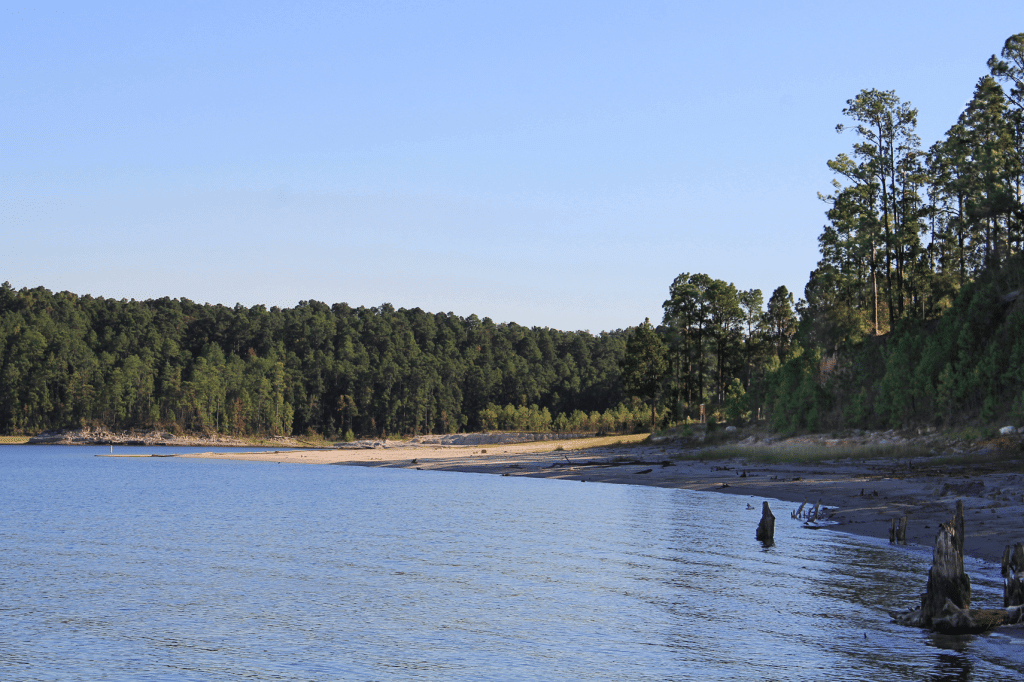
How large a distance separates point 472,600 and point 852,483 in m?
25.7

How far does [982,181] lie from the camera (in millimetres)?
59844

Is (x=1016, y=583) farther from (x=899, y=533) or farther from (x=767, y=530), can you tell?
(x=767, y=530)

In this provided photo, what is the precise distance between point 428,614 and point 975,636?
11603 mm

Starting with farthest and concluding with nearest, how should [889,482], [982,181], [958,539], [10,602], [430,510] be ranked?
1. [982,181]
2. [430,510]
3. [889,482]
4. [10,602]
5. [958,539]

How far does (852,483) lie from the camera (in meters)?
40.7

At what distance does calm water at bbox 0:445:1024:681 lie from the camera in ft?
51.6

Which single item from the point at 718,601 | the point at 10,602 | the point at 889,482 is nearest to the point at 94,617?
the point at 10,602

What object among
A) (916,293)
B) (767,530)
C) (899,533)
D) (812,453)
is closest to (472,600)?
(767,530)

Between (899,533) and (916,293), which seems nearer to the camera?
(899,533)

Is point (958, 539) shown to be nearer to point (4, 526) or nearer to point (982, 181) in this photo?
point (4, 526)

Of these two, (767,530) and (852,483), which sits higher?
(852,483)

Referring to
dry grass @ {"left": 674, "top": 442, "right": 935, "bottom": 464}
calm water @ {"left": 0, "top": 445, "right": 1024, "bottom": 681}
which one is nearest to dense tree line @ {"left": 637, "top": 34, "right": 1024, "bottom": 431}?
dry grass @ {"left": 674, "top": 442, "right": 935, "bottom": 464}

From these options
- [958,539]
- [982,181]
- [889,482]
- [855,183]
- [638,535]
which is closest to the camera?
[958,539]

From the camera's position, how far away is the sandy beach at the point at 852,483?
2745 centimetres
